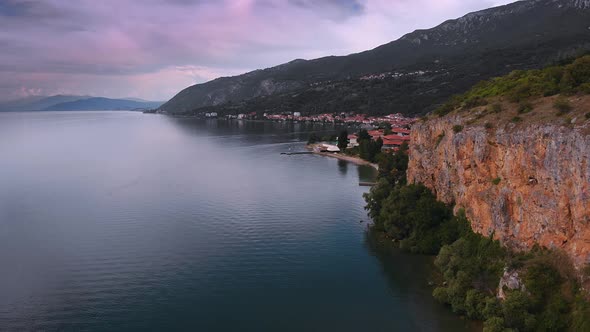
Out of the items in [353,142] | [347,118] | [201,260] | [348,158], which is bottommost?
[201,260]

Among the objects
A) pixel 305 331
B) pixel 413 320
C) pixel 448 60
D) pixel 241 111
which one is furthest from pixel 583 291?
pixel 241 111

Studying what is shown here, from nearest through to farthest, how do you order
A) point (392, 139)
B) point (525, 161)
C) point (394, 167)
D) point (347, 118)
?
1. point (525, 161)
2. point (394, 167)
3. point (392, 139)
4. point (347, 118)

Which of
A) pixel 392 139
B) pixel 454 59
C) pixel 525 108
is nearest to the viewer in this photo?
pixel 525 108

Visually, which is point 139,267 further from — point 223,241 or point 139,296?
point 223,241

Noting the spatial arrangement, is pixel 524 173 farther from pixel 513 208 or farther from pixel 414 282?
pixel 414 282

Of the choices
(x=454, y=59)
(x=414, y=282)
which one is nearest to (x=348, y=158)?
(x=414, y=282)

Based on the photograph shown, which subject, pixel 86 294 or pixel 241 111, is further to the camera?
pixel 241 111

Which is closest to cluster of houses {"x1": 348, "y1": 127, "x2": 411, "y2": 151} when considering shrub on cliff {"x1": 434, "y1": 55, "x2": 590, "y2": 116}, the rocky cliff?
shrub on cliff {"x1": 434, "y1": 55, "x2": 590, "y2": 116}

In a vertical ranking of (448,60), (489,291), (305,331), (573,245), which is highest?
(448,60)
